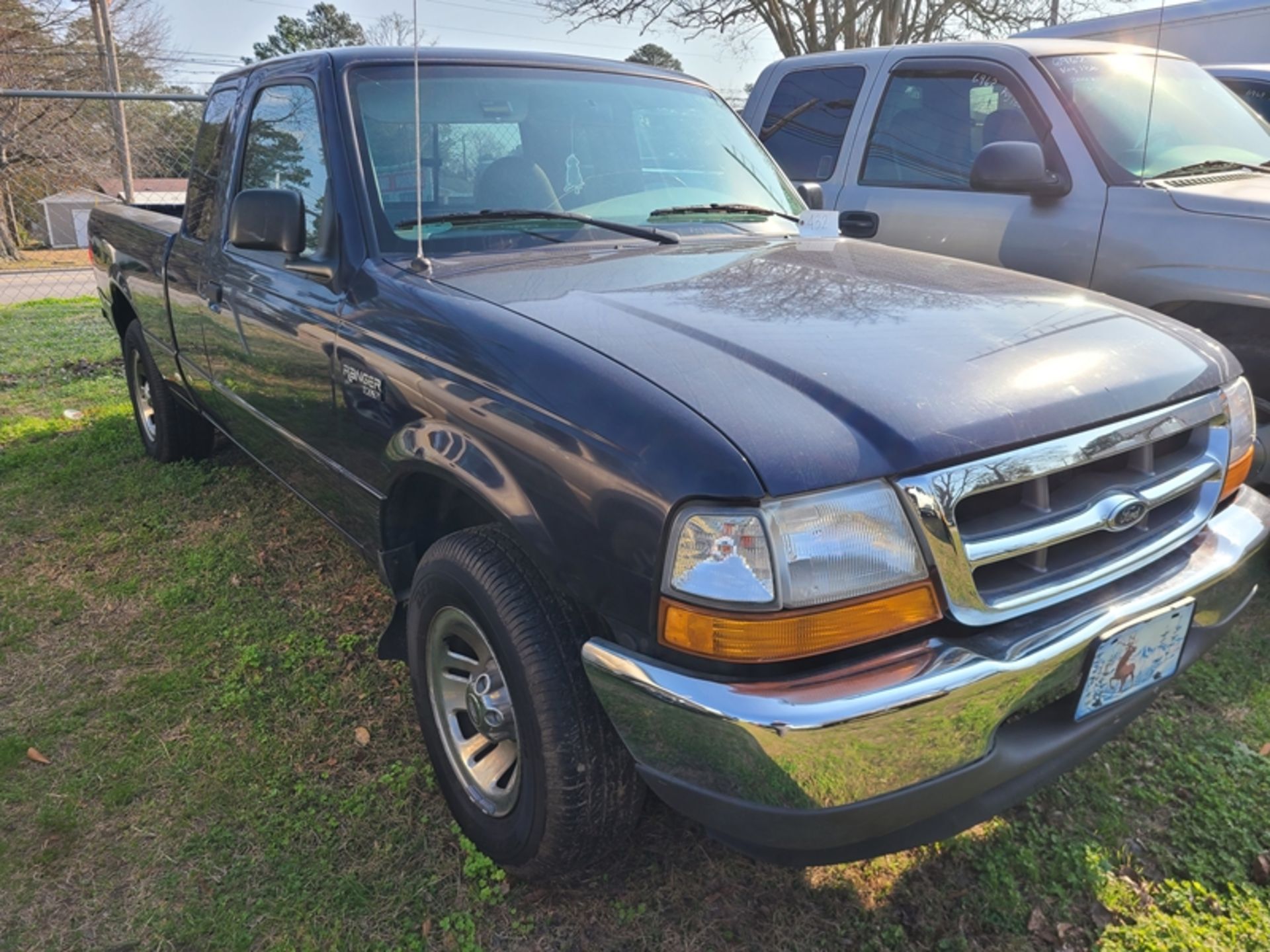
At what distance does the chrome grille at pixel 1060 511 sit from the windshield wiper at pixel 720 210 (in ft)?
5.22

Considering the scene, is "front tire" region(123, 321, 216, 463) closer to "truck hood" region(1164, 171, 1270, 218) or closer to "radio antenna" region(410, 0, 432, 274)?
"radio antenna" region(410, 0, 432, 274)

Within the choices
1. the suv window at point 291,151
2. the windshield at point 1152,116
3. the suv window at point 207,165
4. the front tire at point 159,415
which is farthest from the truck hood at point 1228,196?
the front tire at point 159,415

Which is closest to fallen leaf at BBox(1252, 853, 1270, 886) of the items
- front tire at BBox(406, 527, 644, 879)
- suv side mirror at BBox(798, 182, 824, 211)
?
front tire at BBox(406, 527, 644, 879)

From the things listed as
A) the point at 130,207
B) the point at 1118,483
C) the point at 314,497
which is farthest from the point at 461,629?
the point at 130,207

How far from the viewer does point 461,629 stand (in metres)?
2.23

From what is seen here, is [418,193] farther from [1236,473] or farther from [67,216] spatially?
[67,216]

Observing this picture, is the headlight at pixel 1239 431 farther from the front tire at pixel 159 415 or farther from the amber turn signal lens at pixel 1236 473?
the front tire at pixel 159 415

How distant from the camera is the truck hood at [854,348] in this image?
1649 millimetres

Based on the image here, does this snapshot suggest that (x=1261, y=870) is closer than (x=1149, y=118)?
Yes

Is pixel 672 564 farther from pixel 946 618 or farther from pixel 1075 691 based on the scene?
pixel 1075 691

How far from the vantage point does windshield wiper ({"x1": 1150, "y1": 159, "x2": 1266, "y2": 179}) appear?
384 centimetres

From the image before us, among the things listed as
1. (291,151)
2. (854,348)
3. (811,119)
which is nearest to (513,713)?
(854,348)

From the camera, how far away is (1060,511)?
6.00 feet

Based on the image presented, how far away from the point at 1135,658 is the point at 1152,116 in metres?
3.16
